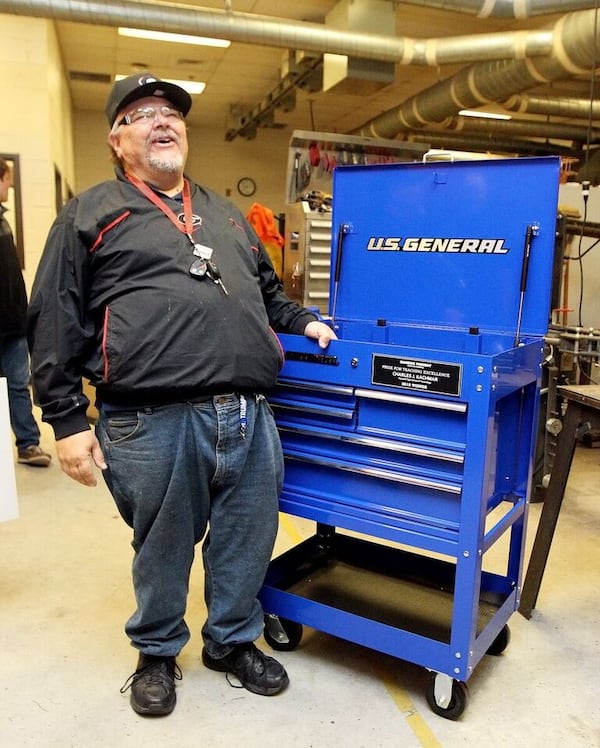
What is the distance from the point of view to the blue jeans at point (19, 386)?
3.43 m

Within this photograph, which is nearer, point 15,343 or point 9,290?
point 9,290

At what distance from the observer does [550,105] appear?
6.39m

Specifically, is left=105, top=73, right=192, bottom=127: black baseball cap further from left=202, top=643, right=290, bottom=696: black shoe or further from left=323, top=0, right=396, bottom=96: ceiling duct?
left=323, top=0, right=396, bottom=96: ceiling duct

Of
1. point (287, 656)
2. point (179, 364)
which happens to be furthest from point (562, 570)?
point (179, 364)

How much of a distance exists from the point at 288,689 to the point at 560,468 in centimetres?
105

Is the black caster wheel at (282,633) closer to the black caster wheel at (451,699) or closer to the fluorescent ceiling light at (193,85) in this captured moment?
the black caster wheel at (451,699)

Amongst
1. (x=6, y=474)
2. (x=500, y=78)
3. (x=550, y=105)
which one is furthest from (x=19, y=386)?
(x=550, y=105)

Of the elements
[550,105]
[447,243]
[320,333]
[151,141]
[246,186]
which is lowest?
[320,333]

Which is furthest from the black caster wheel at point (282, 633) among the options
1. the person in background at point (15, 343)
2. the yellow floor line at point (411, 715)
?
the person in background at point (15, 343)

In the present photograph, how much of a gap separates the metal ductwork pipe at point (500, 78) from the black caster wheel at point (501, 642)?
3.00m

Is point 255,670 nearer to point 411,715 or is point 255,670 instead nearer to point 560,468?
point 411,715

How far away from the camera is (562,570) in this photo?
8.26 ft

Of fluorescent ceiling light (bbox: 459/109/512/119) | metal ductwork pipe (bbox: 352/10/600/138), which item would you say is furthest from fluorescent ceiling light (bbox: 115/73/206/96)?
fluorescent ceiling light (bbox: 459/109/512/119)

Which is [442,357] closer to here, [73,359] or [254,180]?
[73,359]
